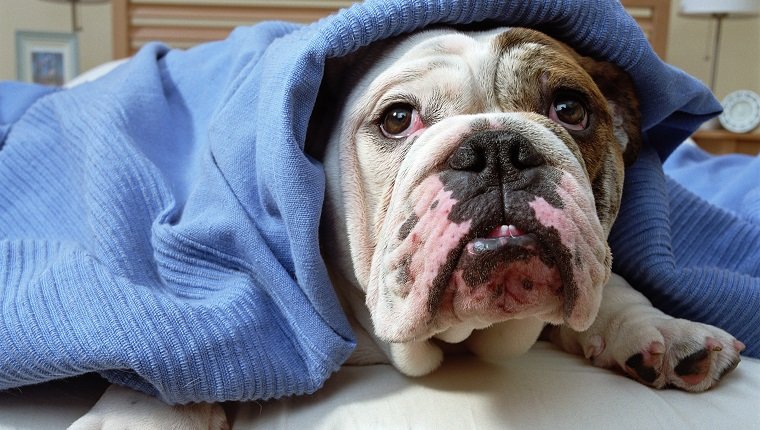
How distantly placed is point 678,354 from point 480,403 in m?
0.28

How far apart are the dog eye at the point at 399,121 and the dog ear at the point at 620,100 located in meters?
0.30

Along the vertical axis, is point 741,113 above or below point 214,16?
below

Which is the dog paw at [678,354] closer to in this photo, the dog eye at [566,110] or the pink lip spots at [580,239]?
the pink lip spots at [580,239]

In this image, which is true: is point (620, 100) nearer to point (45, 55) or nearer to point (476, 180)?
point (476, 180)

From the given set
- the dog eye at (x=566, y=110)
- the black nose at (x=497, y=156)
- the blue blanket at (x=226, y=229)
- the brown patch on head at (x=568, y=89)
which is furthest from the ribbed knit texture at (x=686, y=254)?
the black nose at (x=497, y=156)

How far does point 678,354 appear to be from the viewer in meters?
0.89

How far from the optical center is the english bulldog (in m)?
0.73

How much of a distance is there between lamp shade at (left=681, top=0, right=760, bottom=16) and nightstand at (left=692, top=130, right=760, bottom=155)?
0.59 metres

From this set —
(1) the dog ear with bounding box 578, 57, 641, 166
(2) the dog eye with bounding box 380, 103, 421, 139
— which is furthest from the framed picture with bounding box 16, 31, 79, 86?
(1) the dog ear with bounding box 578, 57, 641, 166

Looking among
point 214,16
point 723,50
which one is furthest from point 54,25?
point 723,50

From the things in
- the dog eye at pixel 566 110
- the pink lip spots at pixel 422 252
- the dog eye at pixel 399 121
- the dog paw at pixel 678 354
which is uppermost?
the dog eye at pixel 566 110

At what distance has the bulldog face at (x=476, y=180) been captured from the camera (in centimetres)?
72

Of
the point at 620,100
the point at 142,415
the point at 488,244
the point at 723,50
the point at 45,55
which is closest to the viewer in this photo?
the point at 488,244

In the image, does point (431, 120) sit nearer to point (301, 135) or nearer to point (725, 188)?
point (301, 135)
